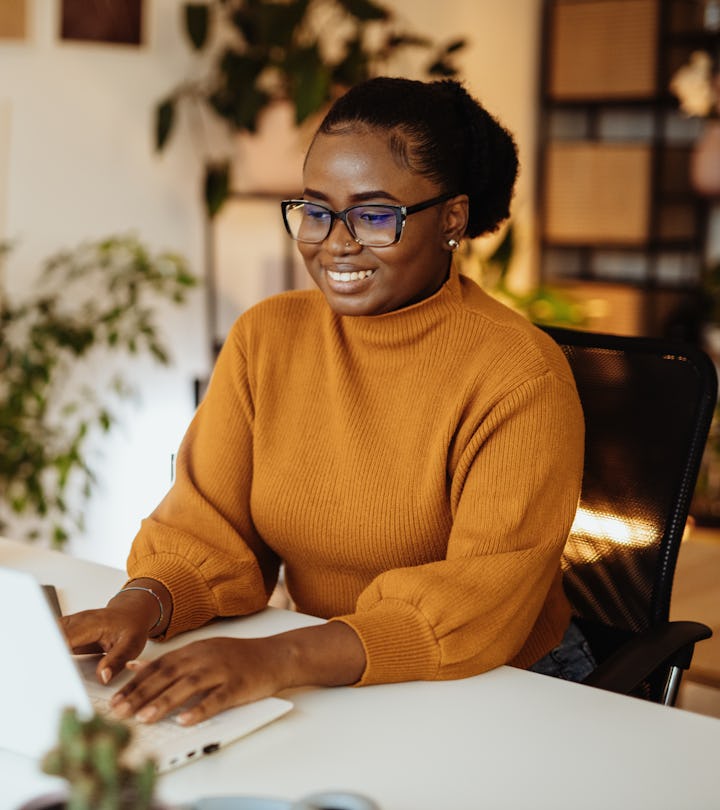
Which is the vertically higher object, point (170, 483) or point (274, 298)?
point (274, 298)

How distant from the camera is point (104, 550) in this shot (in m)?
3.23

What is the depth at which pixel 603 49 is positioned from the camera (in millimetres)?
4895

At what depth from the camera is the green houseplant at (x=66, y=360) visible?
269cm

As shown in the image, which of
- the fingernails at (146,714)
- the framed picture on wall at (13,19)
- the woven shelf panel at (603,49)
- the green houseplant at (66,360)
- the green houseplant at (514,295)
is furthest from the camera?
the woven shelf panel at (603,49)

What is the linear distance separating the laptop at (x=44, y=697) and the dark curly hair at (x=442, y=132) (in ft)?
2.32

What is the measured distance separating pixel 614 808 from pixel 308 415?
70 cm

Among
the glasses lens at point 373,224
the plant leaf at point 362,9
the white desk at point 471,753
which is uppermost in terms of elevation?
the plant leaf at point 362,9

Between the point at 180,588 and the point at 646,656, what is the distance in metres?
0.56

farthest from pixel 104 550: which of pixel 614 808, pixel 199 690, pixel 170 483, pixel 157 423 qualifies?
pixel 614 808

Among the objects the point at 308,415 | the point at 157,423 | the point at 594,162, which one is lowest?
the point at 157,423

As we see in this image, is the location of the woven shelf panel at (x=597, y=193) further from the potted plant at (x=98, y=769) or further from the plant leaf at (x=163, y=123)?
the potted plant at (x=98, y=769)

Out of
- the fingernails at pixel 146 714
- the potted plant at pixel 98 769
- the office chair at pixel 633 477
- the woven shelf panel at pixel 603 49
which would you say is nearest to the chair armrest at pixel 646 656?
the office chair at pixel 633 477

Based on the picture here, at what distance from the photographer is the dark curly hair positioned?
1387mm

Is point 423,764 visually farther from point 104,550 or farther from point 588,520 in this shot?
point 104,550
